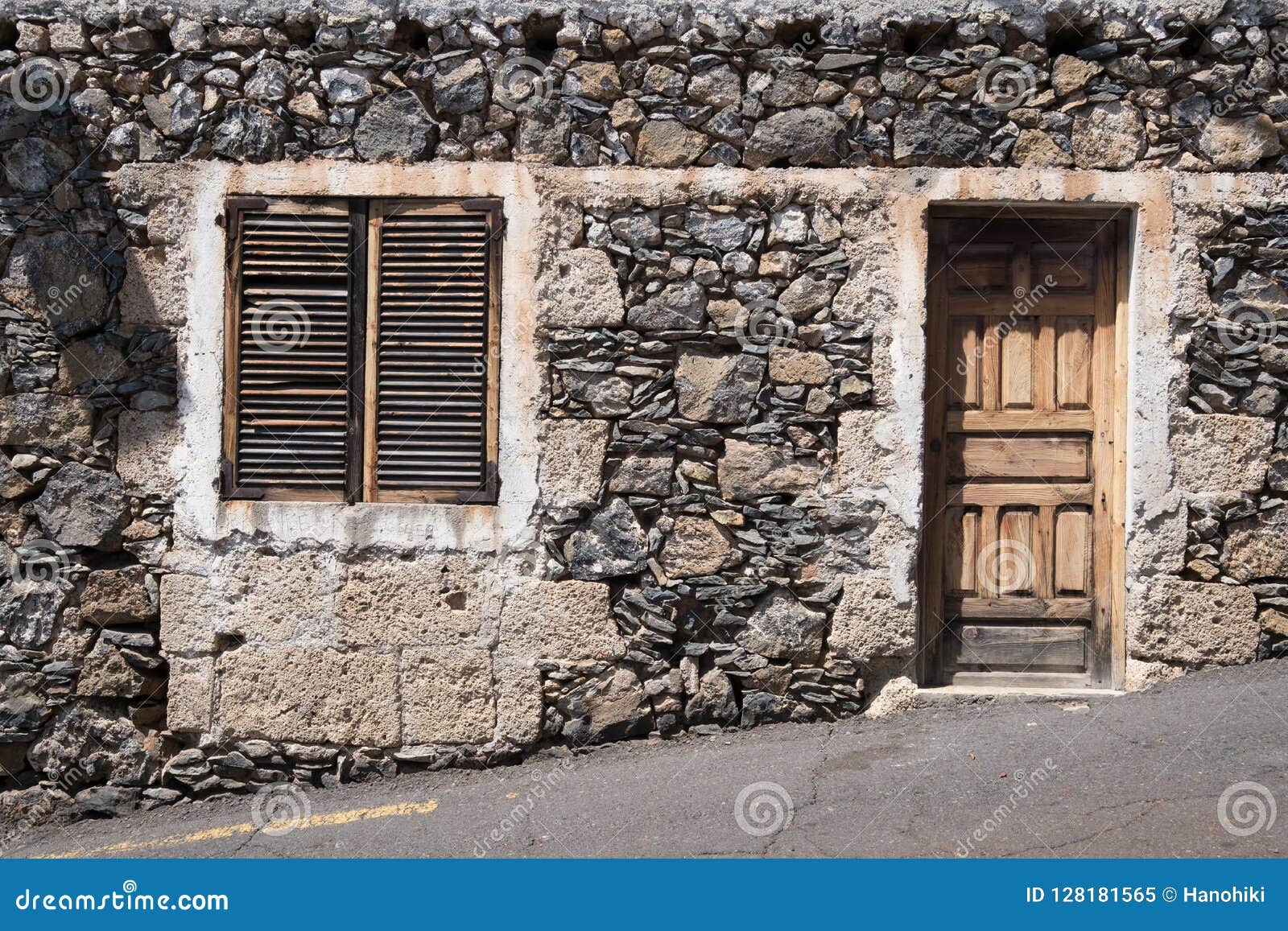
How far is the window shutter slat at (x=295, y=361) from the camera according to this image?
15.8 feet

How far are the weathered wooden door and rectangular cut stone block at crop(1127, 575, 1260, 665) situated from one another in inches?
8.4

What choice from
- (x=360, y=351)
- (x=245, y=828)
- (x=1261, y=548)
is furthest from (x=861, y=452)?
(x=245, y=828)

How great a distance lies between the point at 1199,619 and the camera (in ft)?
15.4

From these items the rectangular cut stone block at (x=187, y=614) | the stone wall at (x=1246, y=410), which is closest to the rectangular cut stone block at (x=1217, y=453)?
the stone wall at (x=1246, y=410)

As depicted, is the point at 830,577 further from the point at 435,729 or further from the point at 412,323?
the point at 412,323

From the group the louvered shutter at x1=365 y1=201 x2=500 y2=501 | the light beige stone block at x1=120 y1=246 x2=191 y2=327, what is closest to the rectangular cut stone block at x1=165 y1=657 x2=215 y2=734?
the louvered shutter at x1=365 y1=201 x2=500 y2=501

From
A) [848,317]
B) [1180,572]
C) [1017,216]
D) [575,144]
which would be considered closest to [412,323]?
[575,144]

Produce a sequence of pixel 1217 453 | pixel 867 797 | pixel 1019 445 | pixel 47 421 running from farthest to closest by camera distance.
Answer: pixel 1019 445
pixel 47 421
pixel 1217 453
pixel 867 797

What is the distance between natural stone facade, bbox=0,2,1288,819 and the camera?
15.4ft

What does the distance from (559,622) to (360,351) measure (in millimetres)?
1468

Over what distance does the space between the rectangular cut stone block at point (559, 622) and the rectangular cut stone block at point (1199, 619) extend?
87.6 inches

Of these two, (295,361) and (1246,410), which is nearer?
(1246,410)

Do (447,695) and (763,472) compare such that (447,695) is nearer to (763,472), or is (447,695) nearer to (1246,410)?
(763,472)

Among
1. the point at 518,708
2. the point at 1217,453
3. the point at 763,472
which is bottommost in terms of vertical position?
the point at 518,708
